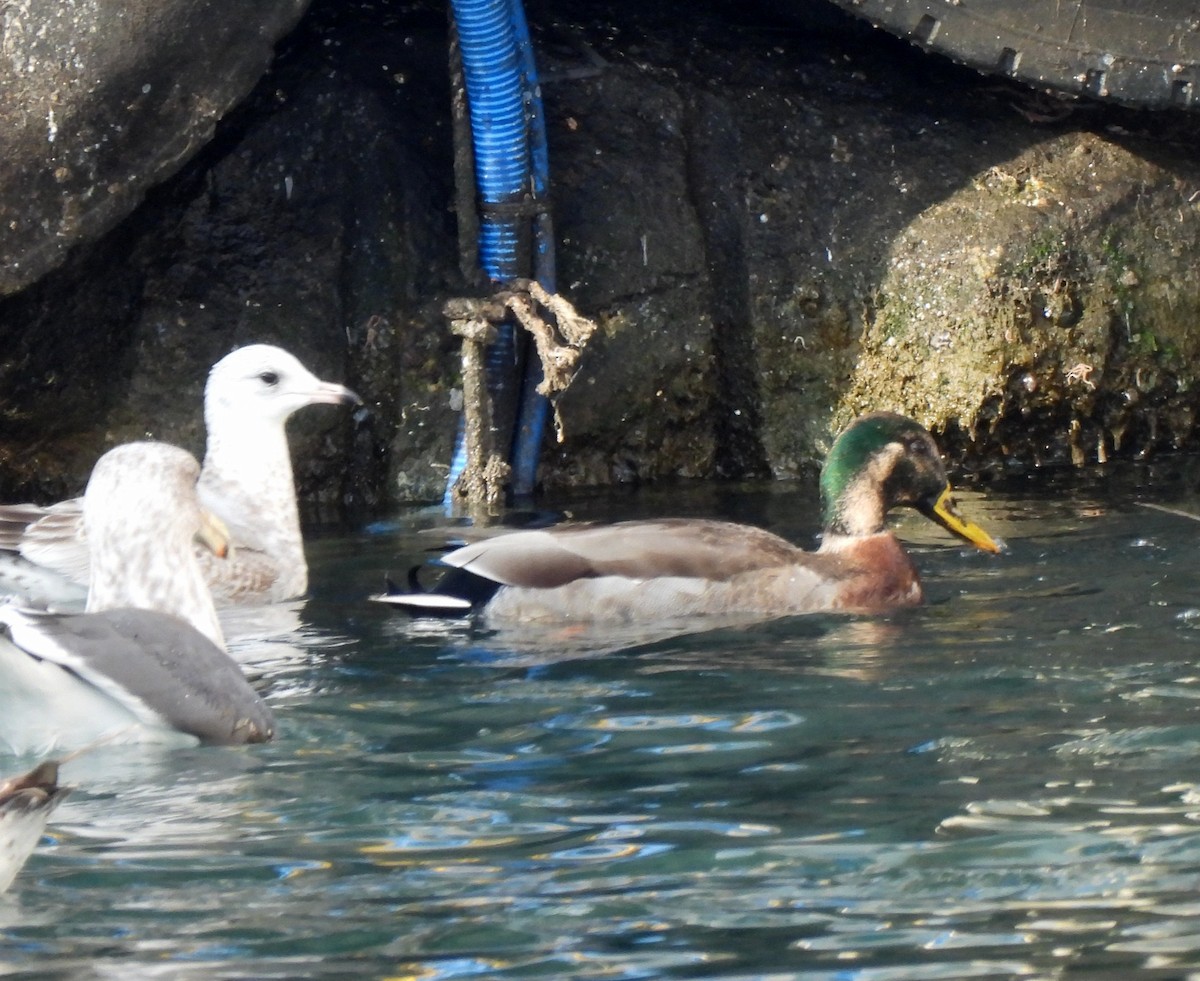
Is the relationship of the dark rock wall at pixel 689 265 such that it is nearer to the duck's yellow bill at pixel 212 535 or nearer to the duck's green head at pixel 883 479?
the duck's green head at pixel 883 479

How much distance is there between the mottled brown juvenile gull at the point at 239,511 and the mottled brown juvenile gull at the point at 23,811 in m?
3.17

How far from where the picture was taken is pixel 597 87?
9.82 meters

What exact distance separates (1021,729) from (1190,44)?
5.23 metres

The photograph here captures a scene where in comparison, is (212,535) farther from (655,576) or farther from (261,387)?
(261,387)

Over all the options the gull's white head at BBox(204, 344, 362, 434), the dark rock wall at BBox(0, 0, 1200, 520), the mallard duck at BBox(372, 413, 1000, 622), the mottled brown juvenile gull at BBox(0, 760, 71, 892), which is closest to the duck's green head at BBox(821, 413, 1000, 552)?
the mallard duck at BBox(372, 413, 1000, 622)

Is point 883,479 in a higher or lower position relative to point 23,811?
higher

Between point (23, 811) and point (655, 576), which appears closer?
point (23, 811)

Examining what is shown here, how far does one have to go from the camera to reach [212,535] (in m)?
5.43

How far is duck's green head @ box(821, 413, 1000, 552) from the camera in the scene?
697 centimetres

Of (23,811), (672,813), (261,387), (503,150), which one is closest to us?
(23,811)

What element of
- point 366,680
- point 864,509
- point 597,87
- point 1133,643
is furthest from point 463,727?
point 597,87

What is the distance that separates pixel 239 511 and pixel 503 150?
83.5 inches

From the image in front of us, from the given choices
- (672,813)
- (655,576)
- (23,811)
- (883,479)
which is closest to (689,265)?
(883,479)

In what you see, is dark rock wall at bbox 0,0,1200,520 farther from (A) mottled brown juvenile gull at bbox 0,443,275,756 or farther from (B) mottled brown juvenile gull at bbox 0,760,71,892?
(B) mottled brown juvenile gull at bbox 0,760,71,892
